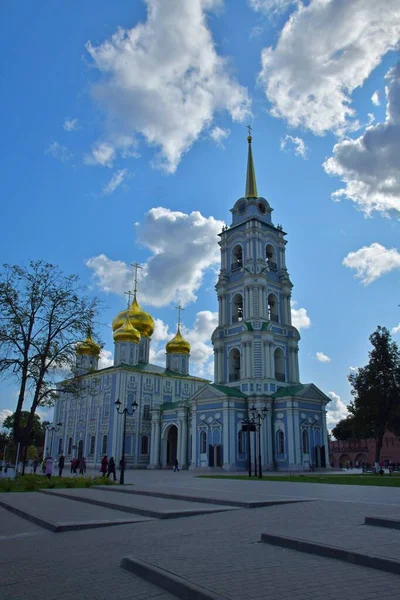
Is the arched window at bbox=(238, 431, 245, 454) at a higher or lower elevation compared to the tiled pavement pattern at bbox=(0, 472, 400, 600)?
higher

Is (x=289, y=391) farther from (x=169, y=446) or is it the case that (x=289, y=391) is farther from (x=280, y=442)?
(x=169, y=446)

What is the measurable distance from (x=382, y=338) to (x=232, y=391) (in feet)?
52.0

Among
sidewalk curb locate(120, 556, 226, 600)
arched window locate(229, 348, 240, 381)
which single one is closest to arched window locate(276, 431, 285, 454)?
arched window locate(229, 348, 240, 381)

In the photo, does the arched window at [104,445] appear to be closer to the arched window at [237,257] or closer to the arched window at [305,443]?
the arched window at [305,443]

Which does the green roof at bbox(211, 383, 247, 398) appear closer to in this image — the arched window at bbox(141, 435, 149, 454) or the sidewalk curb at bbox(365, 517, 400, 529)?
the arched window at bbox(141, 435, 149, 454)

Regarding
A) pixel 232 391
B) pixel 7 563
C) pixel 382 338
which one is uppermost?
pixel 382 338

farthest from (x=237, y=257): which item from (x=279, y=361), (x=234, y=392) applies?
(x=234, y=392)

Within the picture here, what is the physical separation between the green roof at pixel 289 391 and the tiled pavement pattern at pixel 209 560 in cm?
3211

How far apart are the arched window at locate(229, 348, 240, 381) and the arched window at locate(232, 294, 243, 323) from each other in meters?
3.21

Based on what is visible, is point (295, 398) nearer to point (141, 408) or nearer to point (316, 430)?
point (316, 430)

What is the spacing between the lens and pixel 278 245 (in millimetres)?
51500

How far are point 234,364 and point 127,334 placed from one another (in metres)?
16.7

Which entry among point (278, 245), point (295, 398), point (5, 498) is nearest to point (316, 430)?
point (295, 398)

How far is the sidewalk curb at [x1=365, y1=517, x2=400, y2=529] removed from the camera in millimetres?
8445
